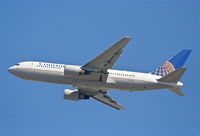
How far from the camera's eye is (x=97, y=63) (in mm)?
47281

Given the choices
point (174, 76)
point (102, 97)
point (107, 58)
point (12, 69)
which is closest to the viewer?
point (107, 58)

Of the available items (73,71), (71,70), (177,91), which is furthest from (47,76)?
(177,91)

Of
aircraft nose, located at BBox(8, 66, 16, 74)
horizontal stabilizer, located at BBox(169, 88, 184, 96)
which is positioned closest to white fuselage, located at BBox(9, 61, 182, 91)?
horizontal stabilizer, located at BBox(169, 88, 184, 96)

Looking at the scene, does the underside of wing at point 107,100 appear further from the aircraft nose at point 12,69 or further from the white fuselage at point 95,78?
the aircraft nose at point 12,69

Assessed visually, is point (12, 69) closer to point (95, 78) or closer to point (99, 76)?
point (95, 78)

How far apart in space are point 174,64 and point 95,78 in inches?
443

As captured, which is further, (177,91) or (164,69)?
(164,69)

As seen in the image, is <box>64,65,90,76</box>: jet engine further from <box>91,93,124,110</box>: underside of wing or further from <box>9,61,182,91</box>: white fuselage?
<box>91,93,124,110</box>: underside of wing

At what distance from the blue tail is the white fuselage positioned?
2.60 m

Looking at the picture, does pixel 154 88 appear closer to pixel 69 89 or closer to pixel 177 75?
pixel 177 75

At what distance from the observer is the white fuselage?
1891 inches

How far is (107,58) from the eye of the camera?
46469 millimetres

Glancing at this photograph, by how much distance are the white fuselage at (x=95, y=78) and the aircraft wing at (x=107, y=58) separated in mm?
963

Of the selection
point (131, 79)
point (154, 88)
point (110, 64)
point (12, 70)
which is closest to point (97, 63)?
point (110, 64)
